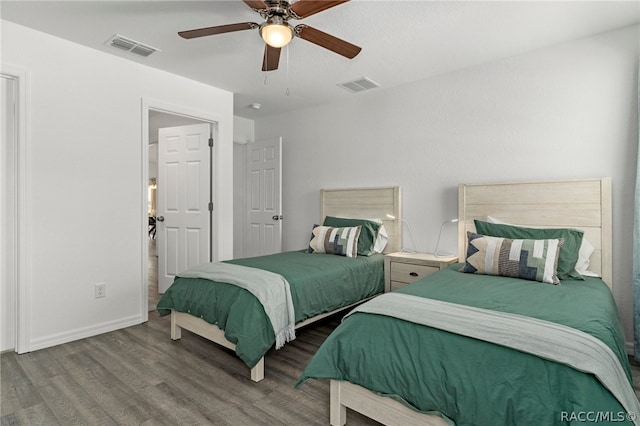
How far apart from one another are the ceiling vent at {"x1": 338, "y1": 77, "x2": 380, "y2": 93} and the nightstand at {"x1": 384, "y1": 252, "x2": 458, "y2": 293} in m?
1.88

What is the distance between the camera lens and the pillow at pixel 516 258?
7.76 feet

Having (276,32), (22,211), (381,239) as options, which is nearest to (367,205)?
(381,239)

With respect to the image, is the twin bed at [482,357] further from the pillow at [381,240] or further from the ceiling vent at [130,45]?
the ceiling vent at [130,45]

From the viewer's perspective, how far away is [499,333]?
1.45 meters

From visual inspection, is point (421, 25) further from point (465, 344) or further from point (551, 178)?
point (465, 344)

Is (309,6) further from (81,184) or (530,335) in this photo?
(81,184)

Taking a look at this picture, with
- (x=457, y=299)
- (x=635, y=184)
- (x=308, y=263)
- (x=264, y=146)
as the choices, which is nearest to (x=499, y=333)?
(x=457, y=299)

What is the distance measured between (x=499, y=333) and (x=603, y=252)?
188 cm

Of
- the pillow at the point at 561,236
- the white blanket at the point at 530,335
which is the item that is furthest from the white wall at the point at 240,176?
the white blanket at the point at 530,335

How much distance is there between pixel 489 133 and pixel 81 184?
368 cm

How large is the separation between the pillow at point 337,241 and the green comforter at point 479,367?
1422mm

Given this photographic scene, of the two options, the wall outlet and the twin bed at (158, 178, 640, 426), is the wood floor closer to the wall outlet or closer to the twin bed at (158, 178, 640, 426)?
the twin bed at (158, 178, 640, 426)

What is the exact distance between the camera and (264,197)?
497 centimetres

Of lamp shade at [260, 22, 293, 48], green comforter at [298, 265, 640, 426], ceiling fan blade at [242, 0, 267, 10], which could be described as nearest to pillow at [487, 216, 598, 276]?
green comforter at [298, 265, 640, 426]
